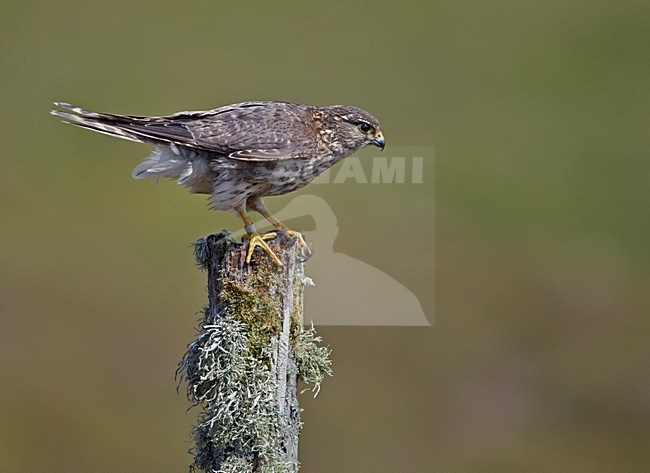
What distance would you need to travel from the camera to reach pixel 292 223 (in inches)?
474

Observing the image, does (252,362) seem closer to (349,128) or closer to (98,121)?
(98,121)

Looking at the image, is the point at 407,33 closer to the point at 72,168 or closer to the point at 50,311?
the point at 72,168

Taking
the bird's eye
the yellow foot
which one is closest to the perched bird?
the bird's eye

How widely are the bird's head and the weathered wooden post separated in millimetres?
1561

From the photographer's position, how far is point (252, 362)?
16.9ft

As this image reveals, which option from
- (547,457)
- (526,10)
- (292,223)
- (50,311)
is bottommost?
(547,457)

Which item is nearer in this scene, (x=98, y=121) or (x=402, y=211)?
(x=98, y=121)

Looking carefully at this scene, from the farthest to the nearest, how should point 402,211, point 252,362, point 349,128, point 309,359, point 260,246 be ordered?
point 402,211, point 349,128, point 309,359, point 260,246, point 252,362

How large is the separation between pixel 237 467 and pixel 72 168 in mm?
18719

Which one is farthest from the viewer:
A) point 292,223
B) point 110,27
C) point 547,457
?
point 110,27

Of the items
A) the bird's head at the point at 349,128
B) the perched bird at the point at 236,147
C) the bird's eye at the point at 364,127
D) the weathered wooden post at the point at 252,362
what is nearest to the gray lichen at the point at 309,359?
the weathered wooden post at the point at 252,362

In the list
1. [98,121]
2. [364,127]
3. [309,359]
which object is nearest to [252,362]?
[309,359]

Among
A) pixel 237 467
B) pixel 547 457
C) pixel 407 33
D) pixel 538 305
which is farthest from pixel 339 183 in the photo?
pixel 237 467

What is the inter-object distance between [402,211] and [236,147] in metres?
13.4
